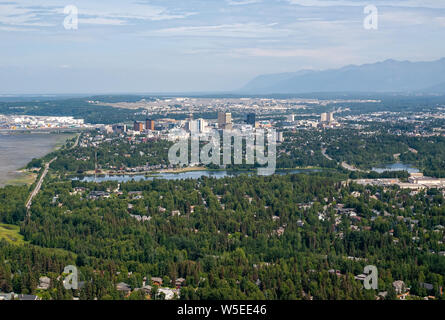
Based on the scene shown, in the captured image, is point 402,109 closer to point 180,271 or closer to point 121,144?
point 121,144

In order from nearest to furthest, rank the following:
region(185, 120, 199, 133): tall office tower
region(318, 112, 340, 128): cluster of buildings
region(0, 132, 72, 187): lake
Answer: region(0, 132, 72, 187): lake
region(185, 120, 199, 133): tall office tower
region(318, 112, 340, 128): cluster of buildings

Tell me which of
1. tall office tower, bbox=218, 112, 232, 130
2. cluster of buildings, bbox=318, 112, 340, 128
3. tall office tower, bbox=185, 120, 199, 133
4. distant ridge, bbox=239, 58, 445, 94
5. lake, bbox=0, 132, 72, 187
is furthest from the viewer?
distant ridge, bbox=239, 58, 445, 94

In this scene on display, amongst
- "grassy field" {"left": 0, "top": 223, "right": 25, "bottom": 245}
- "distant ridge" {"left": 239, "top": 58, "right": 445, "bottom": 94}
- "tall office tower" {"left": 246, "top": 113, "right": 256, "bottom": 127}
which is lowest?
"grassy field" {"left": 0, "top": 223, "right": 25, "bottom": 245}

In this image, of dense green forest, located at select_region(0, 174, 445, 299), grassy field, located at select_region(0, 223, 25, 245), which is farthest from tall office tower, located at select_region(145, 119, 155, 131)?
grassy field, located at select_region(0, 223, 25, 245)

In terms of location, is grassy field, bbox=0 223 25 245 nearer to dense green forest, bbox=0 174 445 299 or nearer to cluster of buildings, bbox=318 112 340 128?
dense green forest, bbox=0 174 445 299

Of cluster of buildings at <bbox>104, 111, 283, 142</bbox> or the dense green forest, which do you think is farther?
cluster of buildings at <bbox>104, 111, 283, 142</bbox>

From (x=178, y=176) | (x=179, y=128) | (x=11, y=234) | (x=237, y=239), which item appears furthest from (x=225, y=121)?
(x=237, y=239)

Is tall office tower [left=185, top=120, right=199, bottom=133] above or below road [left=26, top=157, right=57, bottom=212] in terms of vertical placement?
above
